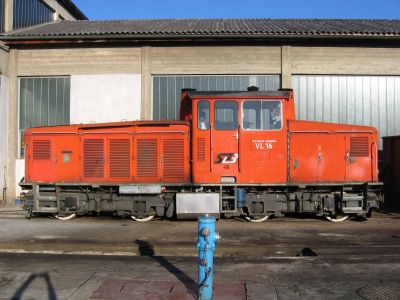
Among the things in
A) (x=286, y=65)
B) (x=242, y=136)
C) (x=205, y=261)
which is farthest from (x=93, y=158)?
(x=286, y=65)

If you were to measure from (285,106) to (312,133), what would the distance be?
3.35 ft

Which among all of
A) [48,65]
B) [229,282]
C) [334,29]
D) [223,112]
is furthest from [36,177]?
[334,29]

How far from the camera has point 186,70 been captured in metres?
17.5

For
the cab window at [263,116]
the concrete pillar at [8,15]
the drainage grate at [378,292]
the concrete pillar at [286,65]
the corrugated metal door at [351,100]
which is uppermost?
the concrete pillar at [8,15]

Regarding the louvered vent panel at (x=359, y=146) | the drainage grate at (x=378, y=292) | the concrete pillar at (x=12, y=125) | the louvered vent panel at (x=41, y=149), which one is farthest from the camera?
the concrete pillar at (x=12, y=125)

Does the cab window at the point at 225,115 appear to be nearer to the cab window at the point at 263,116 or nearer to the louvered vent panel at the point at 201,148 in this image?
the cab window at the point at 263,116

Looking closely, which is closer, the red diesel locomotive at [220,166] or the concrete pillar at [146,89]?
the red diesel locomotive at [220,166]

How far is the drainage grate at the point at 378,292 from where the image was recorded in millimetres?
5988

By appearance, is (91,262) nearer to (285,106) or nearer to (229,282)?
(229,282)

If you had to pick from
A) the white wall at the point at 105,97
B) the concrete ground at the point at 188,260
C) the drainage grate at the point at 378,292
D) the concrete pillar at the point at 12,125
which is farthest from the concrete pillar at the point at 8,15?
the drainage grate at the point at 378,292

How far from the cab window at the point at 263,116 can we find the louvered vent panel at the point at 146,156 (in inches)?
99.7

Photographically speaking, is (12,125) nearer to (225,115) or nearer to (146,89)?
(146,89)

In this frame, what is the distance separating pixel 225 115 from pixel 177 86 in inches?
225

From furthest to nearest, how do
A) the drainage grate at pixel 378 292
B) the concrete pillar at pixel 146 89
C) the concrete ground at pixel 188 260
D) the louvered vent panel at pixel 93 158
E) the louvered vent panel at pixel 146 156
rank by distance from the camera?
1. the concrete pillar at pixel 146 89
2. the louvered vent panel at pixel 93 158
3. the louvered vent panel at pixel 146 156
4. the concrete ground at pixel 188 260
5. the drainage grate at pixel 378 292
